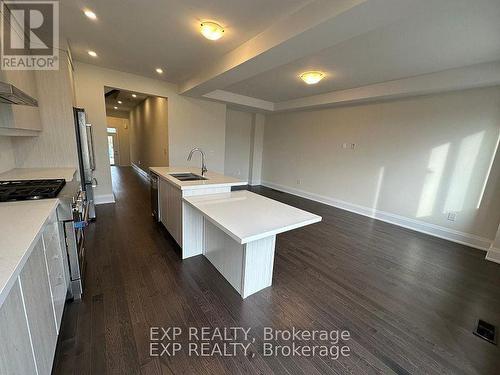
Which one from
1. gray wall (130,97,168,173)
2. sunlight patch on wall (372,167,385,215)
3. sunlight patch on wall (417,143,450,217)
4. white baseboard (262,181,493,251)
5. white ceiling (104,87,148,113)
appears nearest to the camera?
white baseboard (262,181,493,251)

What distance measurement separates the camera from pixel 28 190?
160cm

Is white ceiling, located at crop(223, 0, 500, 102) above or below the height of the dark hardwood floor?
above

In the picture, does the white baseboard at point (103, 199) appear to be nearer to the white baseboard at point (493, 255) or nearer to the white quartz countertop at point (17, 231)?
the white quartz countertop at point (17, 231)

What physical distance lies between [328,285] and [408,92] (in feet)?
11.3

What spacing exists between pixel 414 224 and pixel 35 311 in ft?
16.5

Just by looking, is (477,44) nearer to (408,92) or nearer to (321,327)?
(408,92)

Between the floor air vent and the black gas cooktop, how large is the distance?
11.5ft

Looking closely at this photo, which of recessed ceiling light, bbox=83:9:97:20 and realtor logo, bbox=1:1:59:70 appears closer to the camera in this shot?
realtor logo, bbox=1:1:59:70

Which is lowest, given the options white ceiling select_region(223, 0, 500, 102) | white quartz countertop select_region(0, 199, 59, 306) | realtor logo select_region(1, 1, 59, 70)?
white quartz countertop select_region(0, 199, 59, 306)

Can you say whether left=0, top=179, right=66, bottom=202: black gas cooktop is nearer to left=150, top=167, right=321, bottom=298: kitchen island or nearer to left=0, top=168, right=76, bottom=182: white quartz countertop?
left=0, top=168, right=76, bottom=182: white quartz countertop

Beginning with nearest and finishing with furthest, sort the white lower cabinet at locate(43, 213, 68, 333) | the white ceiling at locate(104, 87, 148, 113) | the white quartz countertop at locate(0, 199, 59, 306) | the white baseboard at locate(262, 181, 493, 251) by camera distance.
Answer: the white quartz countertop at locate(0, 199, 59, 306), the white lower cabinet at locate(43, 213, 68, 333), the white baseboard at locate(262, 181, 493, 251), the white ceiling at locate(104, 87, 148, 113)

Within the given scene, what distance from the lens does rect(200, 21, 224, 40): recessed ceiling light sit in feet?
7.49

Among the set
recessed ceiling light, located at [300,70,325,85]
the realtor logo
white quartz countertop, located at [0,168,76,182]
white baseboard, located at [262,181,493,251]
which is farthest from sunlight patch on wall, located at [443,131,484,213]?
the realtor logo

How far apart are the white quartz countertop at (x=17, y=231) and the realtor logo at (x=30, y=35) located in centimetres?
136
